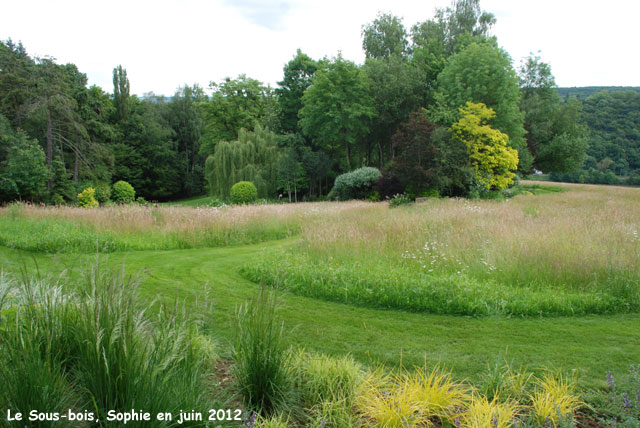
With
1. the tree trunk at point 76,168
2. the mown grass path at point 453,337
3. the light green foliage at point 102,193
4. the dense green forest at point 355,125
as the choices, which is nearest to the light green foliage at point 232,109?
the dense green forest at point 355,125

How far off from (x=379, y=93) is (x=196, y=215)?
71.8 feet

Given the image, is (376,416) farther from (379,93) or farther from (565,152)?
(565,152)

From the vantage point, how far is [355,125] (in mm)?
29562

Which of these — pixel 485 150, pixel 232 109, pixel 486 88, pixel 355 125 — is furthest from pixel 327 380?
pixel 232 109

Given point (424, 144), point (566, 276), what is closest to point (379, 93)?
point (424, 144)

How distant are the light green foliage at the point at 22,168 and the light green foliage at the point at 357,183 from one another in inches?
685

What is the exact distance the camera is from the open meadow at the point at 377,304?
258cm

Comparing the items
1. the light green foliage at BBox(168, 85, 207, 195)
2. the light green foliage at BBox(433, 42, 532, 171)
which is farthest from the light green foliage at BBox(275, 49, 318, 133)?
the light green foliage at BBox(168, 85, 207, 195)

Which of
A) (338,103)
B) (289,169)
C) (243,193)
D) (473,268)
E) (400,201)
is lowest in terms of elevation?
(473,268)

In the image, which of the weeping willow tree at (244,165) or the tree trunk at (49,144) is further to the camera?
the weeping willow tree at (244,165)

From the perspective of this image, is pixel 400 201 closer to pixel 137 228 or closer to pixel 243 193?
pixel 137 228

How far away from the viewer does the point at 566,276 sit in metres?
5.67

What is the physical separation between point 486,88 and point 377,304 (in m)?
23.6

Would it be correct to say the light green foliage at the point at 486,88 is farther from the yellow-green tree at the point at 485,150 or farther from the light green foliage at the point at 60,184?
the light green foliage at the point at 60,184
